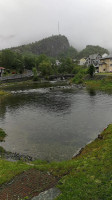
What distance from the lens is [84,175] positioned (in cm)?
1234

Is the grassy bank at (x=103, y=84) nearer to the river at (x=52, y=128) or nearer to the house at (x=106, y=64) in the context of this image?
the river at (x=52, y=128)

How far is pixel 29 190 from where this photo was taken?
11391 millimetres

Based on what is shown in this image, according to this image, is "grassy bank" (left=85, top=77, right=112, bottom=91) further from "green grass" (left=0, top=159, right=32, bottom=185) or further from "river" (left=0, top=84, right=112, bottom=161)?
"green grass" (left=0, top=159, right=32, bottom=185)

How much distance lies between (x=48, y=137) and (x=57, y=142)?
235 cm

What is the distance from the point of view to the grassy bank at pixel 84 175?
10453 mm

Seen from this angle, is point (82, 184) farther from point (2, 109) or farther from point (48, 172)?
point (2, 109)

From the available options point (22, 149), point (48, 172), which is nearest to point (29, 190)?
point (48, 172)

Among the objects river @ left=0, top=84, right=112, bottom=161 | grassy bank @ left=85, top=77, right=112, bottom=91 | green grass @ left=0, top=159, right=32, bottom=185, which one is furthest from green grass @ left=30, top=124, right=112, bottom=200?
grassy bank @ left=85, top=77, right=112, bottom=91

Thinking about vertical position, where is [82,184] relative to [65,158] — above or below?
above

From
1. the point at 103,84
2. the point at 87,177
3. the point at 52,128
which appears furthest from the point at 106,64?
the point at 87,177

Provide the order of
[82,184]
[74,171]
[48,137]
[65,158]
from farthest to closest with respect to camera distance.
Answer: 1. [48,137]
2. [65,158]
3. [74,171]
4. [82,184]

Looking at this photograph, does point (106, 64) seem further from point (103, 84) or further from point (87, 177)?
point (87, 177)

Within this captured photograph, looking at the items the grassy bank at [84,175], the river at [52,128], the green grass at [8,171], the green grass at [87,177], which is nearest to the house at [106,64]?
the river at [52,128]

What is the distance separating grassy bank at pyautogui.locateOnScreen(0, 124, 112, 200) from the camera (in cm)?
1045
